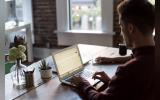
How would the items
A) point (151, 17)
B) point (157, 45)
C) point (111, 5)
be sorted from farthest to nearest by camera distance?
point (111, 5) < point (151, 17) < point (157, 45)

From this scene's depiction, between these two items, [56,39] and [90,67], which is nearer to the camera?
[90,67]

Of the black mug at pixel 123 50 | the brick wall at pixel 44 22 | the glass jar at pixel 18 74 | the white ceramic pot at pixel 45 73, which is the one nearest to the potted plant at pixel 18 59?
the glass jar at pixel 18 74

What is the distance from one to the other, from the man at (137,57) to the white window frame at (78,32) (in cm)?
268

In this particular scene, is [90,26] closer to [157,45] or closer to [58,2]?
[58,2]

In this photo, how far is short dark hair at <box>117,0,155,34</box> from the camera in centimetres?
146

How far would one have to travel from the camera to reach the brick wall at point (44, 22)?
464 centimetres

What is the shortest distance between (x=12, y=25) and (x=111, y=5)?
1550 millimetres

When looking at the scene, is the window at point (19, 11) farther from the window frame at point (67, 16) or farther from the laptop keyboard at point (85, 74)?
the laptop keyboard at point (85, 74)

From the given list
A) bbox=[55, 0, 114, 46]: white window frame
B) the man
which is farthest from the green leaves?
bbox=[55, 0, 114, 46]: white window frame

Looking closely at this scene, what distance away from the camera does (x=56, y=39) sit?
4738 mm

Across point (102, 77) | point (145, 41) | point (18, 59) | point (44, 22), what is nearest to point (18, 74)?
point (18, 59)

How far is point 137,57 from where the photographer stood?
58.6 inches

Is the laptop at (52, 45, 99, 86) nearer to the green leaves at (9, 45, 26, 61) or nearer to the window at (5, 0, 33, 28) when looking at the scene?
the green leaves at (9, 45, 26, 61)

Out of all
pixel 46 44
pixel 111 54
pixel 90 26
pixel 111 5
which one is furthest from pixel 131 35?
pixel 46 44
